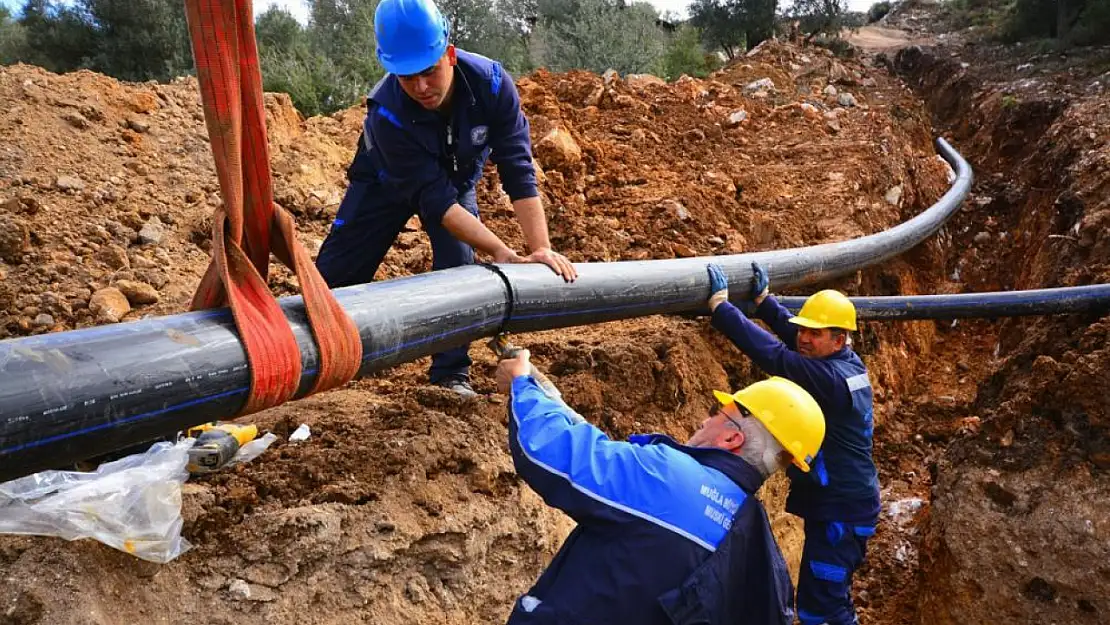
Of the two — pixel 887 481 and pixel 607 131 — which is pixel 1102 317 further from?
pixel 607 131

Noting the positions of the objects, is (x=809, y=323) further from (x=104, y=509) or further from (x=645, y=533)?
(x=104, y=509)

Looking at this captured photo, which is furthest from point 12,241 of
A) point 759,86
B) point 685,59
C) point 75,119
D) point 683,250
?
point 685,59

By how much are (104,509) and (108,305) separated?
4.82ft

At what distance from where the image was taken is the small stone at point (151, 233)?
13.4 ft

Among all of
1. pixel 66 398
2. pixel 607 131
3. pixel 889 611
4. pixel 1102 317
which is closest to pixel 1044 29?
pixel 607 131

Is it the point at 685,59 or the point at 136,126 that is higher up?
the point at 685,59

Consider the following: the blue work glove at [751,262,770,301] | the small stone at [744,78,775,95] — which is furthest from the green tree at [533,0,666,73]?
the blue work glove at [751,262,770,301]

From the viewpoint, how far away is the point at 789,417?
2.32 metres

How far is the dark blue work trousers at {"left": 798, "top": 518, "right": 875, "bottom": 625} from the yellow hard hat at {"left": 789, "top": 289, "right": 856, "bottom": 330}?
945mm

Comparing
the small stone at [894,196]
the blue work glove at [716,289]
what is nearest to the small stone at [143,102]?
the blue work glove at [716,289]

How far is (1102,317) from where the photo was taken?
4.38 m

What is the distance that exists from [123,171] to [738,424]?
399 centimetres

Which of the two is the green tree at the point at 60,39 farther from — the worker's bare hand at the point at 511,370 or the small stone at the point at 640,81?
the worker's bare hand at the point at 511,370

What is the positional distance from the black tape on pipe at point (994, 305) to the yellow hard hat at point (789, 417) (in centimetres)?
199
